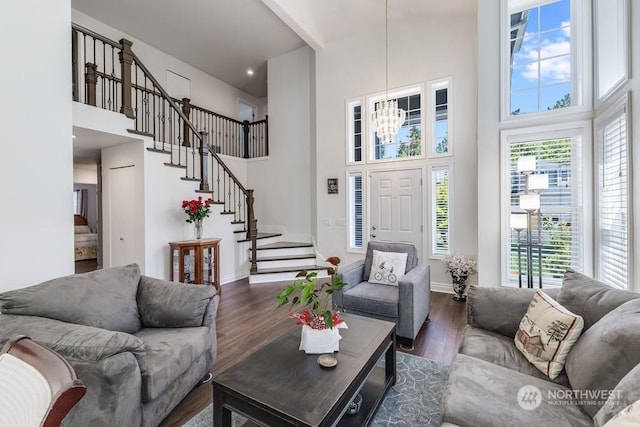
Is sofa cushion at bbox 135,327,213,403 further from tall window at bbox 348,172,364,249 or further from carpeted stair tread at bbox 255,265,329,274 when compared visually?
tall window at bbox 348,172,364,249

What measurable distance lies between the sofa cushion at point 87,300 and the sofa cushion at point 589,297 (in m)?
2.96

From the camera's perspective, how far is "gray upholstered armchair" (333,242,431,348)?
8.96 ft

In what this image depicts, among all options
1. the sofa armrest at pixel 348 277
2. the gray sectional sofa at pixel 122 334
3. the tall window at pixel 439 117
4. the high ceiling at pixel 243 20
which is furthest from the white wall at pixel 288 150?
the gray sectional sofa at pixel 122 334

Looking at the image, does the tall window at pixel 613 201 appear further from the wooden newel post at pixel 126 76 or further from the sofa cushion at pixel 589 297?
the wooden newel post at pixel 126 76

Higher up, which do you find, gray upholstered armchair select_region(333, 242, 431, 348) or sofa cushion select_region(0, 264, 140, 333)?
sofa cushion select_region(0, 264, 140, 333)

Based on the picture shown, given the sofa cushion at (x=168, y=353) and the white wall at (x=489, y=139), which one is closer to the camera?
the sofa cushion at (x=168, y=353)

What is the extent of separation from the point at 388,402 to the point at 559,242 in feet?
8.96

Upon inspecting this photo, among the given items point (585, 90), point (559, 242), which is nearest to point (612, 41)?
point (585, 90)

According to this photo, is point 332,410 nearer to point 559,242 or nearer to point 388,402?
point 388,402

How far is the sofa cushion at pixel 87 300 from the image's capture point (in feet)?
5.59

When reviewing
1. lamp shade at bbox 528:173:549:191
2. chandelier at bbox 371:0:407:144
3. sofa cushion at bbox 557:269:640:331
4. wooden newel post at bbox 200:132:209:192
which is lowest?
sofa cushion at bbox 557:269:640:331

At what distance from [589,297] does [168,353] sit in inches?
101

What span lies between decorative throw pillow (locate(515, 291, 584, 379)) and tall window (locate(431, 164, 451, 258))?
2.85m

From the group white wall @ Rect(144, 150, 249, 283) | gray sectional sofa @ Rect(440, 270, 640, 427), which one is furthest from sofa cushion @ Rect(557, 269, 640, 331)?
white wall @ Rect(144, 150, 249, 283)
